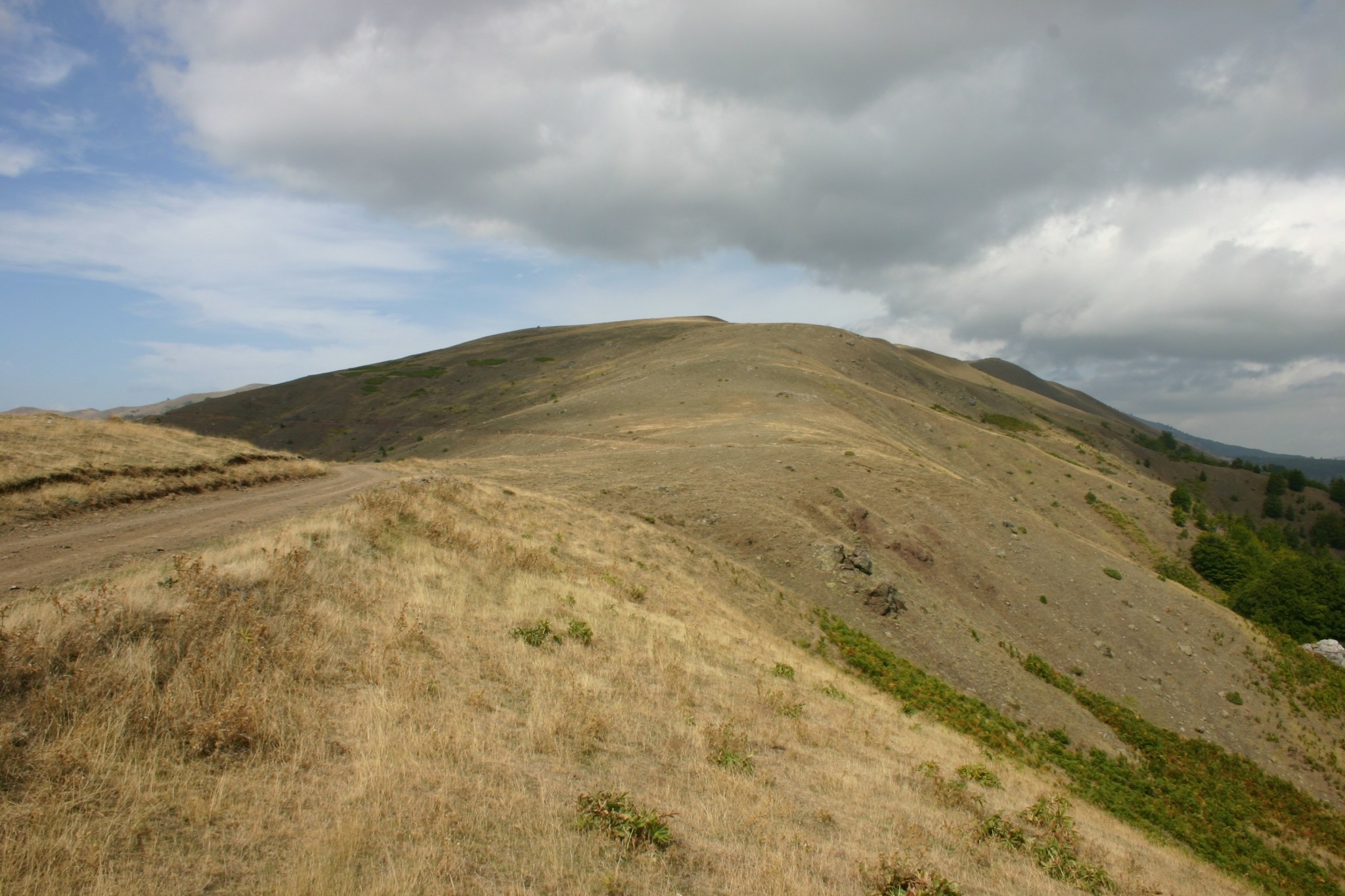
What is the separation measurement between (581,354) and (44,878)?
97.3m

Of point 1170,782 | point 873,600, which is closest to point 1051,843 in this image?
point 1170,782

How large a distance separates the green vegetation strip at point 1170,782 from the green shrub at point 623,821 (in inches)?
575

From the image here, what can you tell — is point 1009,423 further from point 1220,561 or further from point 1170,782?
point 1170,782

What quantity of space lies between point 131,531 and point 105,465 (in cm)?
553

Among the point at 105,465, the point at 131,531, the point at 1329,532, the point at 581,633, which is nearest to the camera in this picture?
the point at 581,633

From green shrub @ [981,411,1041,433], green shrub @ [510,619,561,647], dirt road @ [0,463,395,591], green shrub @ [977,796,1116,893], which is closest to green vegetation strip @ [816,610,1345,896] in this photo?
green shrub @ [977,796,1116,893]

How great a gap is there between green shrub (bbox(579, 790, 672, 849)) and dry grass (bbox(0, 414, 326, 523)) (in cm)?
1651

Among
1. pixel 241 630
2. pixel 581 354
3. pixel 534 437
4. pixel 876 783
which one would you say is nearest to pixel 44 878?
pixel 241 630

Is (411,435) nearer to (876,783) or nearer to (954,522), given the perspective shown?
(954,522)

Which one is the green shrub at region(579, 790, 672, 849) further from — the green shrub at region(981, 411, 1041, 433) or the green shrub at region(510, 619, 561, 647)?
the green shrub at region(981, 411, 1041, 433)

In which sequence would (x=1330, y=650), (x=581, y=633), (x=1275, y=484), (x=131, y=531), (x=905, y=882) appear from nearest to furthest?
(x=905, y=882), (x=581, y=633), (x=131, y=531), (x=1330, y=650), (x=1275, y=484)

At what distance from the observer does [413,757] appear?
7234mm

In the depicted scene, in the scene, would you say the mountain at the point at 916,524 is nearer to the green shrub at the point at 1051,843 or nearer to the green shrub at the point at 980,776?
the green shrub at the point at 980,776

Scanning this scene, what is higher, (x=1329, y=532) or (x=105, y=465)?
(x=105, y=465)
